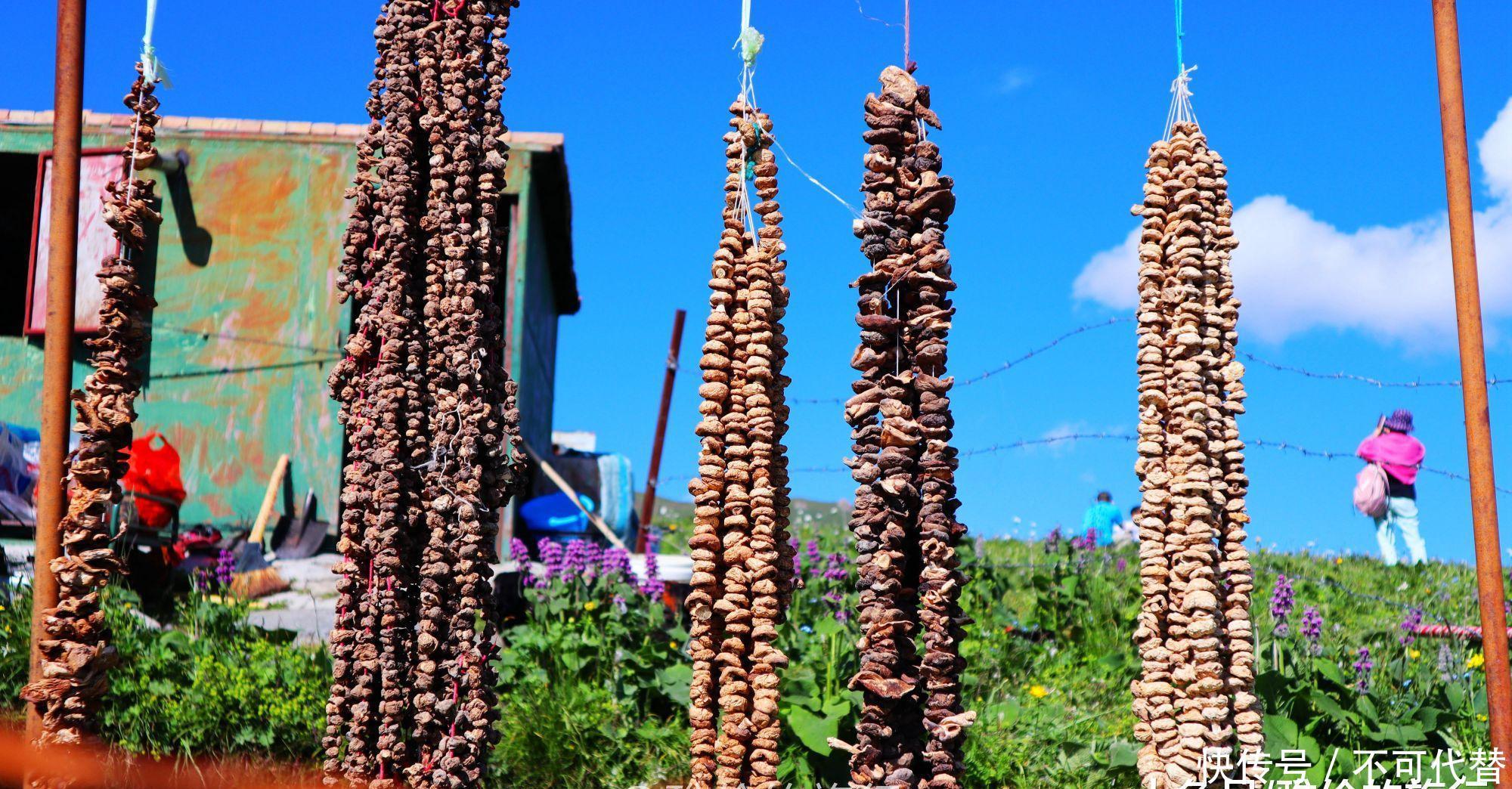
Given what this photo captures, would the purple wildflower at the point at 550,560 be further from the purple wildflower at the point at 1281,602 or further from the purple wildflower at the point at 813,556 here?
the purple wildflower at the point at 1281,602

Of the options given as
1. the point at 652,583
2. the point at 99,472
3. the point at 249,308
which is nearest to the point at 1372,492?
the point at 652,583

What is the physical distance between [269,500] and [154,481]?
1.56 m

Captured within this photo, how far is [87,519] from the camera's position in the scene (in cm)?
302

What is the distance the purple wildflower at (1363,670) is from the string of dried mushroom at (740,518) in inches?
131

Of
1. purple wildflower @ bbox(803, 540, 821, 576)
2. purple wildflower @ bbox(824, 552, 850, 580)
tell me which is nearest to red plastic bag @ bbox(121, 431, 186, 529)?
purple wildflower @ bbox(803, 540, 821, 576)

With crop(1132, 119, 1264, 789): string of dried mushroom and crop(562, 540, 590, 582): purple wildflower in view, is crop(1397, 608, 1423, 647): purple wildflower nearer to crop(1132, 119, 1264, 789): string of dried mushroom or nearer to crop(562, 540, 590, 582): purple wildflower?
crop(1132, 119, 1264, 789): string of dried mushroom

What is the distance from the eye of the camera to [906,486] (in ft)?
7.78

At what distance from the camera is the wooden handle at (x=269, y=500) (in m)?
9.20

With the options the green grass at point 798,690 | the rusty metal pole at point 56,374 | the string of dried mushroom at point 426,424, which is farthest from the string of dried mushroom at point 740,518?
the rusty metal pole at point 56,374

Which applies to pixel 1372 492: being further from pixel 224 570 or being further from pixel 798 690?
pixel 224 570

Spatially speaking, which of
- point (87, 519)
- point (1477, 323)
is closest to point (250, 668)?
point (87, 519)

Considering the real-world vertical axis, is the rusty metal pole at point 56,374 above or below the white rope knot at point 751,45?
below

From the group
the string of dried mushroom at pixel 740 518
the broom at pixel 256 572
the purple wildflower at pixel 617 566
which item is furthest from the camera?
the broom at pixel 256 572

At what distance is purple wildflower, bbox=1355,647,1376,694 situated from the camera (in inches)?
195
